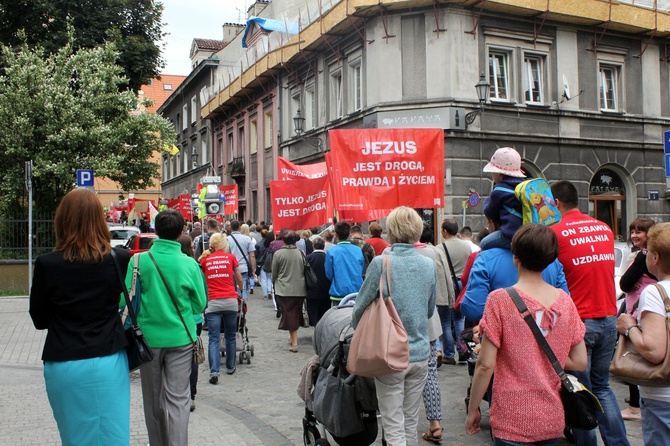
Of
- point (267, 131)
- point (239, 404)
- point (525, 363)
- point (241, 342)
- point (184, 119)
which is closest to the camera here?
point (525, 363)

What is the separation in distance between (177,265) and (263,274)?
12.8 meters

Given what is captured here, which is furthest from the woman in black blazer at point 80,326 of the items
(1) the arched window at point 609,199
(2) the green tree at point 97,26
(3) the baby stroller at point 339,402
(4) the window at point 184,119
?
(4) the window at point 184,119

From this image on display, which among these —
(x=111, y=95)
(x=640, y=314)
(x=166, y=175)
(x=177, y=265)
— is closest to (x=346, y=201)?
(x=177, y=265)

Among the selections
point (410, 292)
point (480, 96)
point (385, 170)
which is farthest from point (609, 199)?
point (410, 292)

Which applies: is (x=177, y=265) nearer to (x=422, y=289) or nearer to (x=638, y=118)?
(x=422, y=289)

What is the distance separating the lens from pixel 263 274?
17.9m

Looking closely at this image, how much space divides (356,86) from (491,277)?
61.2ft

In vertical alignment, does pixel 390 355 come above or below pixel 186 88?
→ below

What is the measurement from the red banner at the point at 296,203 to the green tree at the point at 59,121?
1008cm

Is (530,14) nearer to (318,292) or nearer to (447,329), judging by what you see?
(318,292)

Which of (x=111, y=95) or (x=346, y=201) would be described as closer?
(x=346, y=201)

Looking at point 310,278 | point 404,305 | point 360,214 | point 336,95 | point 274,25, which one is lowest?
point 310,278

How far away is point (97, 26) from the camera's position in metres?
24.5

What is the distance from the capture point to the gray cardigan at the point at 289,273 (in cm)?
1059
